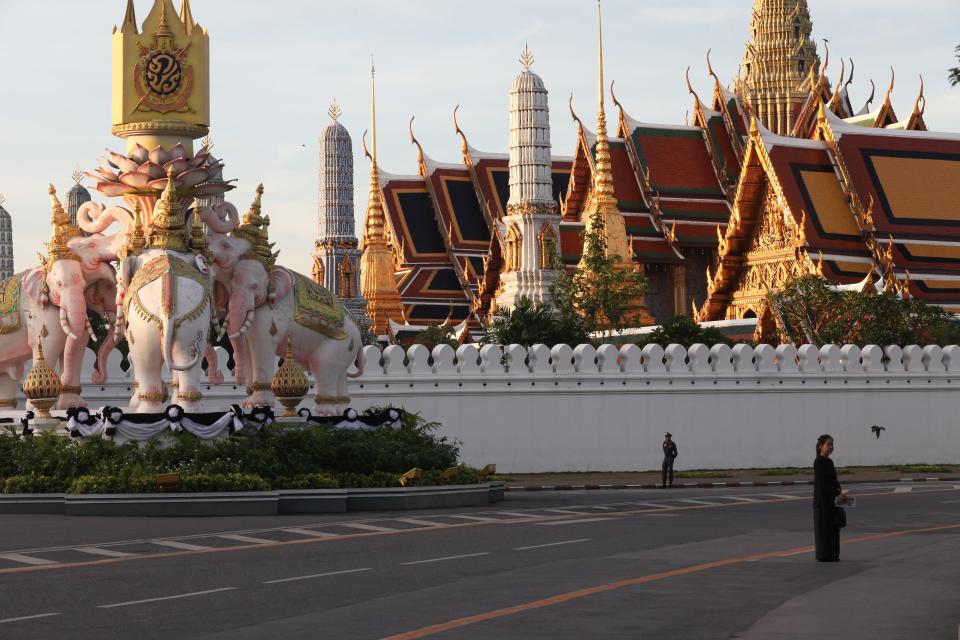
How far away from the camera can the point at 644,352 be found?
29.6 metres

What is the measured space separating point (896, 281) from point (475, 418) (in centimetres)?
1831

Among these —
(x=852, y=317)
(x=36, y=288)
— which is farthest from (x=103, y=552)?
(x=852, y=317)

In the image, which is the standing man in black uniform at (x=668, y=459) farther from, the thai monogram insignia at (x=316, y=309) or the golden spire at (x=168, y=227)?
the golden spire at (x=168, y=227)

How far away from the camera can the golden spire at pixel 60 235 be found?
21.0 metres

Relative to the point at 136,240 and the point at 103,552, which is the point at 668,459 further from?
the point at 103,552

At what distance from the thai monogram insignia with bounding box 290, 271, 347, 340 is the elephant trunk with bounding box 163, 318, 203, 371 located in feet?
7.08

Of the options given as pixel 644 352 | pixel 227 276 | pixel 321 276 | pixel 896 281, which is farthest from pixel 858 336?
pixel 321 276

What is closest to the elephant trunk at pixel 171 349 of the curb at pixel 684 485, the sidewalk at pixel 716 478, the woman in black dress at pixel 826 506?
the curb at pixel 684 485

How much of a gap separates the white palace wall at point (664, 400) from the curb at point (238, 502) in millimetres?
7938

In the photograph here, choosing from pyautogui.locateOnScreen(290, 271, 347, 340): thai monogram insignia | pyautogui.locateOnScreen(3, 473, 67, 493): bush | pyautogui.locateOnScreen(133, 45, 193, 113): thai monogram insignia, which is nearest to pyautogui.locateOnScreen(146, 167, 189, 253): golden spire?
pyautogui.locateOnScreen(133, 45, 193, 113): thai monogram insignia

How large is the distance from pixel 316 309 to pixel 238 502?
13.0 ft

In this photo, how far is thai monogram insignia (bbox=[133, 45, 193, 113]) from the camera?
2123 centimetres

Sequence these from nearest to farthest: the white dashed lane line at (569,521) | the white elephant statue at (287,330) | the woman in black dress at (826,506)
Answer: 1. the woman in black dress at (826,506)
2. the white dashed lane line at (569,521)
3. the white elephant statue at (287,330)

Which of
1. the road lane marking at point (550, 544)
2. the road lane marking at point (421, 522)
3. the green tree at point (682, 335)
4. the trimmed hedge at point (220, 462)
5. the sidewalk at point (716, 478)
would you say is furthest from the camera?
the green tree at point (682, 335)
